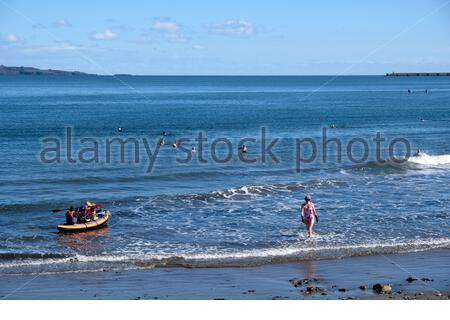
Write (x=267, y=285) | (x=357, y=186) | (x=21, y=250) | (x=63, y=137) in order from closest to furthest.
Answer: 1. (x=267, y=285)
2. (x=21, y=250)
3. (x=357, y=186)
4. (x=63, y=137)

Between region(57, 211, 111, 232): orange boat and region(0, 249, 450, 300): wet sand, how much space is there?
5453 millimetres

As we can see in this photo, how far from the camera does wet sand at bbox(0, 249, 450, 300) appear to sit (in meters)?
15.7

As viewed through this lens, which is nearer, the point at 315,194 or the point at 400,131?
the point at 315,194

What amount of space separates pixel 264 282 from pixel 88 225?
9.64m

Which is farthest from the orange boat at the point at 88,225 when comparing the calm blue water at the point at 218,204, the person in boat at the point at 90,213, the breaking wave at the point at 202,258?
the breaking wave at the point at 202,258

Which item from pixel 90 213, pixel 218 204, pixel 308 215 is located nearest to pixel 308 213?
pixel 308 215

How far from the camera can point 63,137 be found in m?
58.0

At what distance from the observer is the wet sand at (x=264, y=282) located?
15.7 m

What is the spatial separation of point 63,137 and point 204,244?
39182 millimetres

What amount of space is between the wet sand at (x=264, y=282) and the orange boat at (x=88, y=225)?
5.45 meters

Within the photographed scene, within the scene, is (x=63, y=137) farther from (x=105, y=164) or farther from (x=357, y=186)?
(x=357, y=186)

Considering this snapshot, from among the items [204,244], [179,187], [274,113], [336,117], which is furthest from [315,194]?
[274,113]

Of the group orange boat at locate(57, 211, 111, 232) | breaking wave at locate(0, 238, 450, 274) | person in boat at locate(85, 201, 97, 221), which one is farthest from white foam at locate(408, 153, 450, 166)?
person in boat at locate(85, 201, 97, 221)

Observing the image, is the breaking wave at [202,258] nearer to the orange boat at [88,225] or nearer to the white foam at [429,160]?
the orange boat at [88,225]
